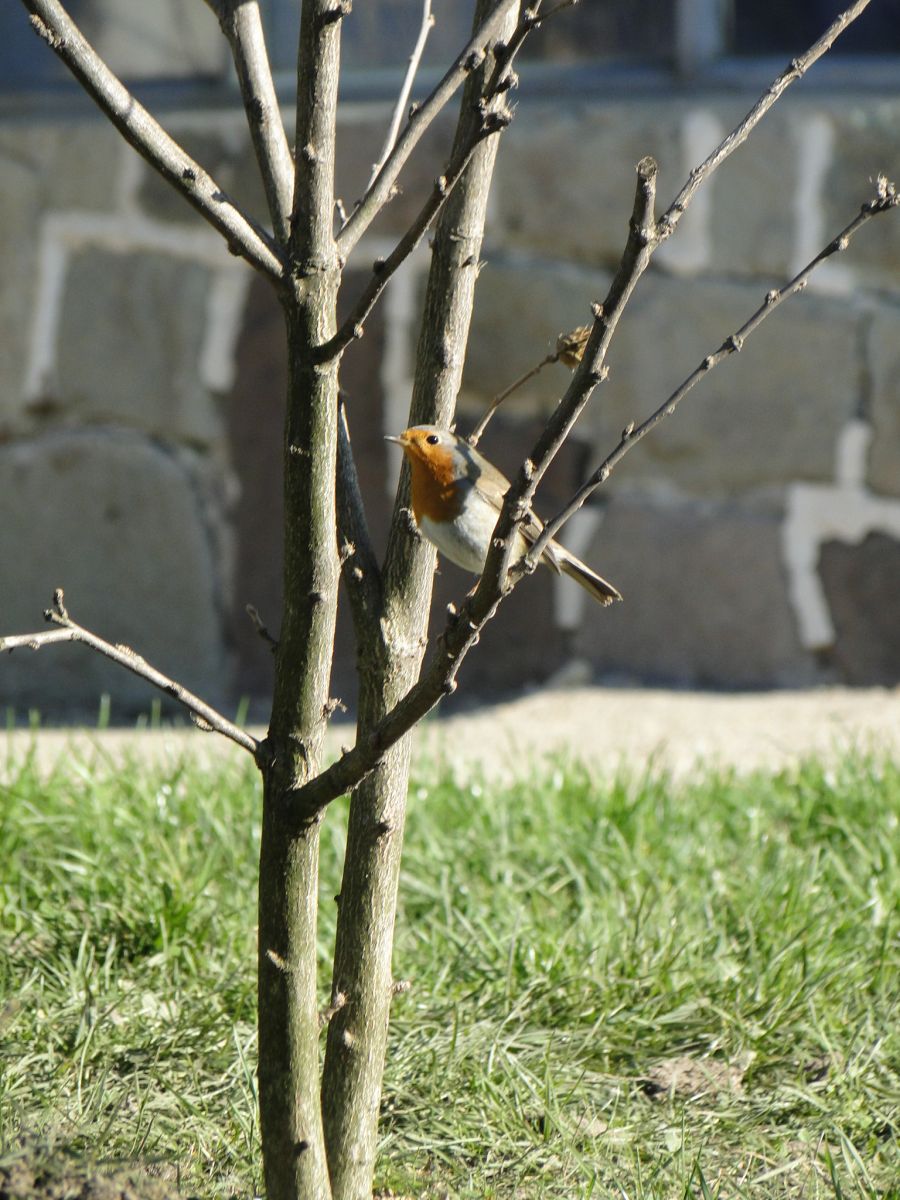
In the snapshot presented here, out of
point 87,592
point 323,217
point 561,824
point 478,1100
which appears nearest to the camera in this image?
point 323,217

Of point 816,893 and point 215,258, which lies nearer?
point 816,893

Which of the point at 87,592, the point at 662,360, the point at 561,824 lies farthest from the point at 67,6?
the point at 561,824

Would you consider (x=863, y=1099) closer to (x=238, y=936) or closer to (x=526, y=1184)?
(x=526, y=1184)

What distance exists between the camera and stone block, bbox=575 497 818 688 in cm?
455

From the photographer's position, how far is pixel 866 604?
14.7 feet

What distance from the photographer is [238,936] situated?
2.63 m

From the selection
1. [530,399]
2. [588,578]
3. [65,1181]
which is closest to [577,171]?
[530,399]

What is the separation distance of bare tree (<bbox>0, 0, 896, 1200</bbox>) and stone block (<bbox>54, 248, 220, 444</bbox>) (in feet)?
9.64

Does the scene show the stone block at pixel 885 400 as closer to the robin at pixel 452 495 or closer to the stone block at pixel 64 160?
the robin at pixel 452 495

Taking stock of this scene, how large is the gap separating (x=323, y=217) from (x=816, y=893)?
175cm

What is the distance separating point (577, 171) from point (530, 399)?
70cm

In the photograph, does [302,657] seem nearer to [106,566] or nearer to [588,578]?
[588,578]

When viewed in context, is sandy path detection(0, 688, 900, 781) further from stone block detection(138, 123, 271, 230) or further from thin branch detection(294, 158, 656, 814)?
thin branch detection(294, 158, 656, 814)

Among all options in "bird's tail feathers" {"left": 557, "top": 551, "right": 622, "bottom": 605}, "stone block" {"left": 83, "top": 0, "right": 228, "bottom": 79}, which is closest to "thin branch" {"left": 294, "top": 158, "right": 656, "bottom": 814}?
"bird's tail feathers" {"left": 557, "top": 551, "right": 622, "bottom": 605}
